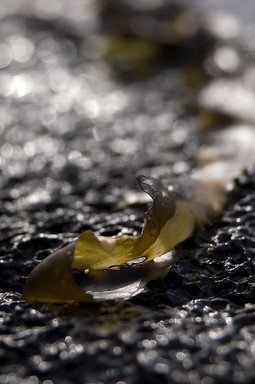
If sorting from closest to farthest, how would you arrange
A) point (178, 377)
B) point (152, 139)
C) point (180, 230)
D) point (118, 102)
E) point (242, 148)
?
point (178, 377)
point (180, 230)
point (242, 148)
point (152, 139)
point (118, 102)

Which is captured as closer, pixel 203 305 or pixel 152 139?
pixel 203 305

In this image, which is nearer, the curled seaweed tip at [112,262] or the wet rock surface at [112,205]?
the wet rock surface at [112,205]

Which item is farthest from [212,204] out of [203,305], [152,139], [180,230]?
[152,139]

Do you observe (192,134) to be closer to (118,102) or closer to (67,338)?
(118,102)

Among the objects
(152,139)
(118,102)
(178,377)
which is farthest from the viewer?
(118,102)
